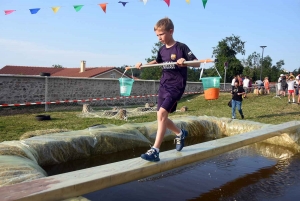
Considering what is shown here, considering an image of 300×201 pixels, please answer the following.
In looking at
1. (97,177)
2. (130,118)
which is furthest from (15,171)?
(130,118)

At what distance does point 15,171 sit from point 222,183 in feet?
8.84

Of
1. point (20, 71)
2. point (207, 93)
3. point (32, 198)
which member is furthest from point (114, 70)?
point (32, 198)

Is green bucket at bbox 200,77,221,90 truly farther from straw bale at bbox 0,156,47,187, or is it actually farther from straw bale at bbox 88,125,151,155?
straw bale at bbox 0,156,47,187

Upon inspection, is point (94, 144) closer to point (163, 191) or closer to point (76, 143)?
point (76, 143)

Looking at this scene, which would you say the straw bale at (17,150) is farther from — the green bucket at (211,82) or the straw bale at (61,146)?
the green bucket at (211,82)

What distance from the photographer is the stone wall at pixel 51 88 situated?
12789 millimetres

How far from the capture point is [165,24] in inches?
137

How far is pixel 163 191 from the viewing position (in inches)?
151

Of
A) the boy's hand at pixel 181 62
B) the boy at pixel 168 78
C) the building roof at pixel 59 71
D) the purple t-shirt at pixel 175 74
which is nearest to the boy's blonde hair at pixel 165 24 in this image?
the boy at pixel 168 78

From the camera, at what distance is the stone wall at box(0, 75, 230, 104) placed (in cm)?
1279

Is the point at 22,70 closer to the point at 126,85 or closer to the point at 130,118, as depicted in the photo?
the point at 130,118

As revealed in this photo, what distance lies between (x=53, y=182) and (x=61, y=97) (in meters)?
12.9

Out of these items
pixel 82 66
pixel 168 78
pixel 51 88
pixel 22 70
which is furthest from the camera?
pixel 22 70

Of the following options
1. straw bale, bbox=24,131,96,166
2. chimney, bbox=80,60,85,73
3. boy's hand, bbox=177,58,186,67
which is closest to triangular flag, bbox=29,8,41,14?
straw bale, bbox=24,131,96,166
